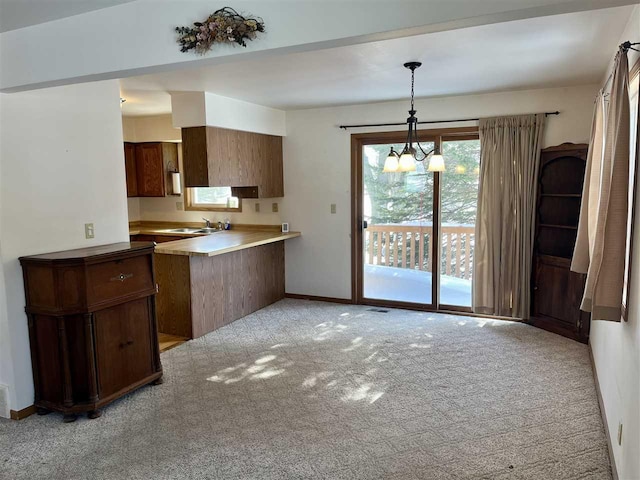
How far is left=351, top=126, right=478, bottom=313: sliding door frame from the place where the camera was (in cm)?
505

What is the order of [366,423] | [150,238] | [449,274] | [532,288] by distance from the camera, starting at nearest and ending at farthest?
[366,423]
[532,288]
[449,274]
[150,238]

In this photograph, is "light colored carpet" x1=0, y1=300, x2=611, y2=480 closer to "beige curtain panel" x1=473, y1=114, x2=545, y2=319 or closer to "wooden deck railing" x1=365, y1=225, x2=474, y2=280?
"beige curtain panel" x1=473, y1=114, x2=545, y2=319

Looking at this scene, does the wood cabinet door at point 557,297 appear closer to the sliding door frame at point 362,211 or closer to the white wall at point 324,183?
the sliding door frame at point 362,211

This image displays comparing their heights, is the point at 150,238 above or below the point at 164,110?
below

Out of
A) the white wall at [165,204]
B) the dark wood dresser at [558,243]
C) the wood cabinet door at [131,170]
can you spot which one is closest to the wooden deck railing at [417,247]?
the dark wood dresser at [558,243]

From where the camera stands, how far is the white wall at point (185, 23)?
66.5 inches

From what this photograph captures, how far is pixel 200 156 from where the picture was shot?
4.69m

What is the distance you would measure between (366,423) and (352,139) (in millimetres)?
3502

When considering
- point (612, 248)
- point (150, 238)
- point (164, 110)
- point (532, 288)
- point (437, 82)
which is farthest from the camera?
point (150, 238)

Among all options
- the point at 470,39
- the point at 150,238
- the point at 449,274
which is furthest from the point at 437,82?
the point at 150,238

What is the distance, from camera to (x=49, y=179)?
307 centimetres

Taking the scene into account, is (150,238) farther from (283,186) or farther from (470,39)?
(470,39)

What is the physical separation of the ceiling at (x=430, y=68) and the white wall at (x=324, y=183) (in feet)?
0.78

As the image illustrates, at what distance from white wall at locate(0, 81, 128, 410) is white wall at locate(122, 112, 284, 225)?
8.52ft
